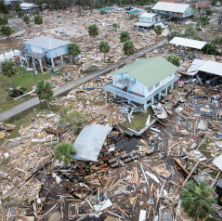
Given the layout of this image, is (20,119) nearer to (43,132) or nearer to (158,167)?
(43,132)

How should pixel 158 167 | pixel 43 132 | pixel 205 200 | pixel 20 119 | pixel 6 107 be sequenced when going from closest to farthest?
pixel 205 200 < pixel 158 167 < pixel 43 132 < pixel 20 119 < pixel 6 107

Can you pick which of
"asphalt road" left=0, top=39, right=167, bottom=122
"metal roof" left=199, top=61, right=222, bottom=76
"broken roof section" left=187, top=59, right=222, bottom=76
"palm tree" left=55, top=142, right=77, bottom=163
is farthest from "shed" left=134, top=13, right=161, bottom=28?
"palm tree" left=55, top=142, right=77, bottom=163

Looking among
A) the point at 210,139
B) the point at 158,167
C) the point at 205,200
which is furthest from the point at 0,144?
the point at 210,139

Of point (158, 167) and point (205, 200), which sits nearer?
point (205, 200)

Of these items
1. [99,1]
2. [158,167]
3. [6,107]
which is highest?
[99,1]

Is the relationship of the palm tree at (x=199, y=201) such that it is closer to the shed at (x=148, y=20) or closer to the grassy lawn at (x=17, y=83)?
the grassy lawn at (x=17, y=83)

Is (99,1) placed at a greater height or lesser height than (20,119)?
greater

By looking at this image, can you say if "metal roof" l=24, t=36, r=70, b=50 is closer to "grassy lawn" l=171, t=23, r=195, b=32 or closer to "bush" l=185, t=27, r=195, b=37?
"bush" l=185, t=27, r=195, b=37

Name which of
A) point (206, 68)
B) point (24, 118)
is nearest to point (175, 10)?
point (206, 68)
